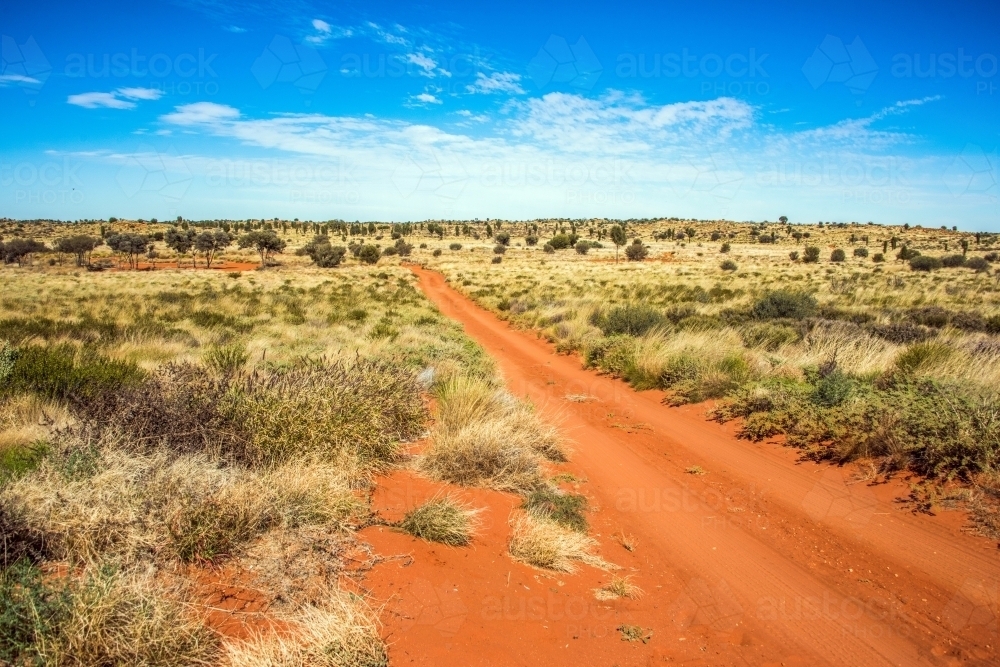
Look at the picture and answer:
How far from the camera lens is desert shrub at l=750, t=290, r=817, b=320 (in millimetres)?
17047

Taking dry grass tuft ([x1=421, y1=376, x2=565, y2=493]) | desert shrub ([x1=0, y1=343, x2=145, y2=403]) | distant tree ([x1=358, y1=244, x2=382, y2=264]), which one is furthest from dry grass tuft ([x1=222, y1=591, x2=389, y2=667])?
distant tree ([x1=358, y1=244, x2=382, y2=264])

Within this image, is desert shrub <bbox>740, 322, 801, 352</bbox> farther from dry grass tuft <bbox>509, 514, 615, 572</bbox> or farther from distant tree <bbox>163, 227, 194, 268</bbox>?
distant tree <bbox>163, 227, 194, 268</bbox>

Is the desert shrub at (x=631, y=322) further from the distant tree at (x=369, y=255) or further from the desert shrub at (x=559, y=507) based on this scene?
the distant tree at (x=369, y=255)

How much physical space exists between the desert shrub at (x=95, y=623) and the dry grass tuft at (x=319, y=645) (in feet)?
0.77

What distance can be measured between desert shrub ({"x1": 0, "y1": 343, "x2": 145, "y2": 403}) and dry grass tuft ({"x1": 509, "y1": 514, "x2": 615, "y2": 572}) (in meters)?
5.05

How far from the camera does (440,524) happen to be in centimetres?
471

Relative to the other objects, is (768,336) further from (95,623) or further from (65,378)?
(65,378)

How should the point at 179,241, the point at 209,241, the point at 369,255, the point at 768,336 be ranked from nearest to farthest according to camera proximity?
the point at 768,336
the point at 179,241
the point at 209,241
the point at 369,255

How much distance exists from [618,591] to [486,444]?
2329mm

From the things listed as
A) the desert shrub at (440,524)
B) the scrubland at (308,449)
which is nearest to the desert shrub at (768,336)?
the scrubland at (308,449)

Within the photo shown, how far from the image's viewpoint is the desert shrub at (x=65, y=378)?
6.43 m

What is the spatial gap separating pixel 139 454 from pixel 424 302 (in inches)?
834

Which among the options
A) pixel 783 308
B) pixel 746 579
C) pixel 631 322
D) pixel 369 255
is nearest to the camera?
pixel 746 579

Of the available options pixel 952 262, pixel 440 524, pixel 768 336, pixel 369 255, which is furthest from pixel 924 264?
pixel 440 524
